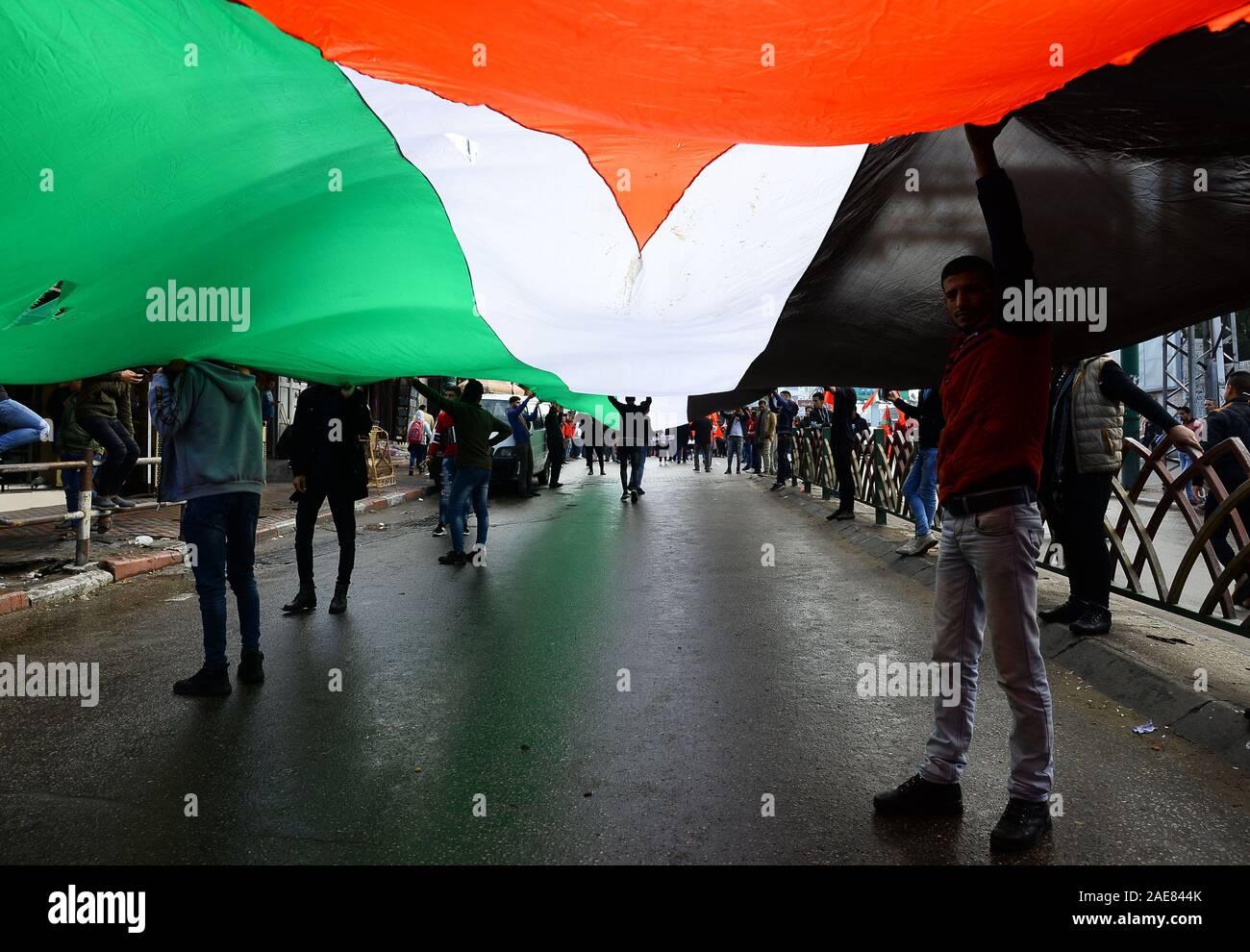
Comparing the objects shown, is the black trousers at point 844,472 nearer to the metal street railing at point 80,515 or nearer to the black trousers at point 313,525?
the black trousers at point 313,525

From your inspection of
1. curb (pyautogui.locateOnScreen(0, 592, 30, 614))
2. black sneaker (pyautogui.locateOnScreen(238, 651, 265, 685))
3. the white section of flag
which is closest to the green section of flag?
the white section of flag

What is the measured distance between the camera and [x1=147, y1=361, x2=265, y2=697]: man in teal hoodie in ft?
13.8

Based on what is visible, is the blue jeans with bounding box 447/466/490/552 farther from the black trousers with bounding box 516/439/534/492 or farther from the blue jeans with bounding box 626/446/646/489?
the black trousers with bounding box 516/439/534/492

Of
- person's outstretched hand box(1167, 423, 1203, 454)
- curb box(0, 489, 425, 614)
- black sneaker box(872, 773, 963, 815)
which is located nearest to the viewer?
black sneaker box(872, 773, 963, 815)

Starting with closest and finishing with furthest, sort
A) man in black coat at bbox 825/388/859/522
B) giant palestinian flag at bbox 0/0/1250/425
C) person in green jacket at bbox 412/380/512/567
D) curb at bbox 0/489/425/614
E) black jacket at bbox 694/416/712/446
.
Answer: giant palestinian flag at bbox 0/0/1250/425 < curb at bbox 0/489/425/614 < person in green jacket at bbox 412/380/512/567 < man in black coat at bbox 825/388/859/522 < black jacket at bbox 694/416/712/446

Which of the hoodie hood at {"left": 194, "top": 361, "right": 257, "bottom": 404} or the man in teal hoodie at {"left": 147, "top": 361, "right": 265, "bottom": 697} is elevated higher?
the hoodie hood at {"left": 194, "top": 361, "right": 257, "bottom": 404}

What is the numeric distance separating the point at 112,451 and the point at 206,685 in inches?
249

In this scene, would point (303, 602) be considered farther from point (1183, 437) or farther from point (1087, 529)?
point (1183, 437)

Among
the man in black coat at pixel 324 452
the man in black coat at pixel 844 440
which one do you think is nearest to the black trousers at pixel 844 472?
the man in black coat at pixel 844 440

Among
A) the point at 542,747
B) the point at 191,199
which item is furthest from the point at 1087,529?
the point at 191,199

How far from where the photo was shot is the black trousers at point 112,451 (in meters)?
8.71

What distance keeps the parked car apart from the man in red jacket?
11.7 meters

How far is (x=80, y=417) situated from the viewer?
8.55 m

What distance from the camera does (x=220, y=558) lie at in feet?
14.1
